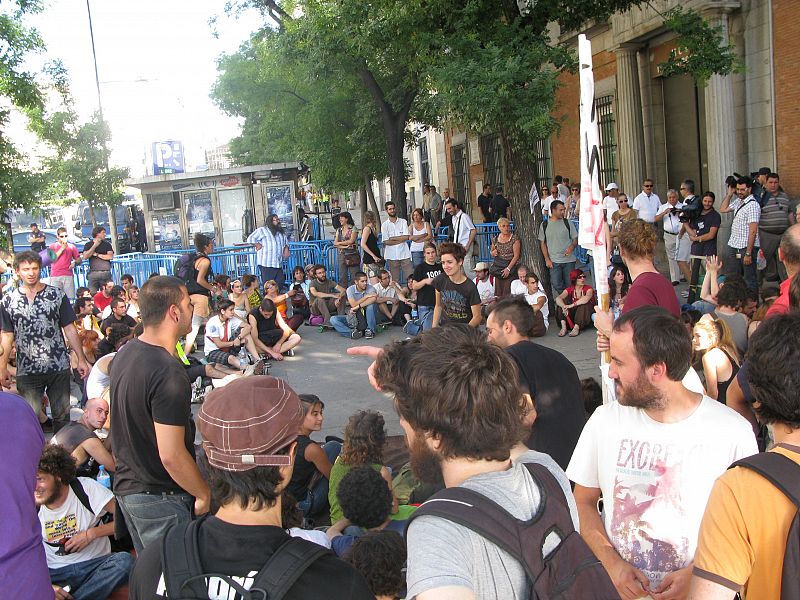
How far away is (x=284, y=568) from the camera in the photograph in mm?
1958

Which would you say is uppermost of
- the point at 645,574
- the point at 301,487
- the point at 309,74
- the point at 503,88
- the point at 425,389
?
the point at 309,74

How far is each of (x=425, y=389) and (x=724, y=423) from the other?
1383mm

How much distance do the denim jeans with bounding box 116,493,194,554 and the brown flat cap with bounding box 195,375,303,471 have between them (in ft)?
6.39

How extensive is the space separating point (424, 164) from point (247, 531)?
128ft

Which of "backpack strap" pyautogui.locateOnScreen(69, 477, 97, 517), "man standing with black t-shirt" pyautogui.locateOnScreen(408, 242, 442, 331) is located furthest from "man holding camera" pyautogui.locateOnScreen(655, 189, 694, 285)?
"backpack strap" pyautogui.locateOnScreen(69, 477, 97, 517)

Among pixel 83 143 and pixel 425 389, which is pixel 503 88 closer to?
pixel 425 389

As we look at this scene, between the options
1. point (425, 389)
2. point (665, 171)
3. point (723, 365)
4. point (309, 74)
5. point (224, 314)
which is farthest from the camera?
point (665, 171)

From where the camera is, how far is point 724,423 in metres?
2.82

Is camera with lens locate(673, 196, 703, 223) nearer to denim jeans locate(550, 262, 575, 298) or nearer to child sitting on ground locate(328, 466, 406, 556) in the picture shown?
denim jeans locate(550, 262, 575, 298)

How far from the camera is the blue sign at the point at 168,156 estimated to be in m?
25.6

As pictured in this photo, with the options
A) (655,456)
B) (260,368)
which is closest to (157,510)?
(655,456)

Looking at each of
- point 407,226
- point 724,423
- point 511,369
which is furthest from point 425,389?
point 407,226

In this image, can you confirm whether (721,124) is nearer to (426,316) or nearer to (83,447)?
(426,316)

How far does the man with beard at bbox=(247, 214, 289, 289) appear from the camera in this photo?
15523 millimetres
